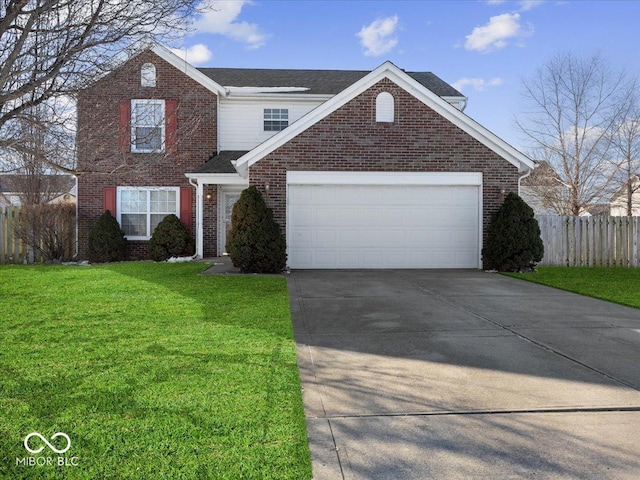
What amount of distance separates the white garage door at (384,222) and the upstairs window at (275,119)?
500cm

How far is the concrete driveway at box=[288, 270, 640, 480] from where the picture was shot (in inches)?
126

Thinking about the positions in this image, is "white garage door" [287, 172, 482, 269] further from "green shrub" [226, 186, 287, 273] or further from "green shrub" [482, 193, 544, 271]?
"green shrub" [226, 186, 287, 273]

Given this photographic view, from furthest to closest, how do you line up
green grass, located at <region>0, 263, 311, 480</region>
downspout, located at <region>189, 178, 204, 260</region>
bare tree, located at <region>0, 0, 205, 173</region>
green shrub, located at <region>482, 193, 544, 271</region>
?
downspout, located at <region>189, 178, 204, 260</region>, green shrub, located at <region>482, 193, 544, 271</region>, bare tree, located at <region>0, 0, 205, 173</region>, green grass, located at <region>0, 263, 311, 480</region>

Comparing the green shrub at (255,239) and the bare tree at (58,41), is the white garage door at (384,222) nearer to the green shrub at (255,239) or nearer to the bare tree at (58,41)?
the green shrub at (255,239)

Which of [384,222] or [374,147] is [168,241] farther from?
[374,147]

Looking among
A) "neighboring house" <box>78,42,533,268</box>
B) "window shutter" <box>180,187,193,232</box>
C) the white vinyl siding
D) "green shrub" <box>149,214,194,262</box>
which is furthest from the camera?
the white vinyl siding

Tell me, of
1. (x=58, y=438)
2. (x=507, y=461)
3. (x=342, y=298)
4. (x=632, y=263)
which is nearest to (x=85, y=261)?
(x=342, y=298)

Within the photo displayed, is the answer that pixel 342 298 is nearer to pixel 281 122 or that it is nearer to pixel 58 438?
pixel 58 438

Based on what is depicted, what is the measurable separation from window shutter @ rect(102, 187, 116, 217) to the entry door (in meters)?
3.56

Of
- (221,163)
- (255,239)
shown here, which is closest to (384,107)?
(255,239)

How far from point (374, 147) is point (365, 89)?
5.03 feet

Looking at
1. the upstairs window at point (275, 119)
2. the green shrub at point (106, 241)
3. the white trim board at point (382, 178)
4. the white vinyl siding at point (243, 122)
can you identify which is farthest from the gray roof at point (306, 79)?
the green shrub at point (106, 241)

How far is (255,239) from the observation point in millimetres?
12336

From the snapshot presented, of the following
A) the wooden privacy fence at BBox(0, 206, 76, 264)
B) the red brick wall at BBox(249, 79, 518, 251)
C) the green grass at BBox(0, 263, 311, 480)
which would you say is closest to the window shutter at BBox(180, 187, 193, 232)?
the wooden privacy fence at BBox(0, 206, 76, 264)
